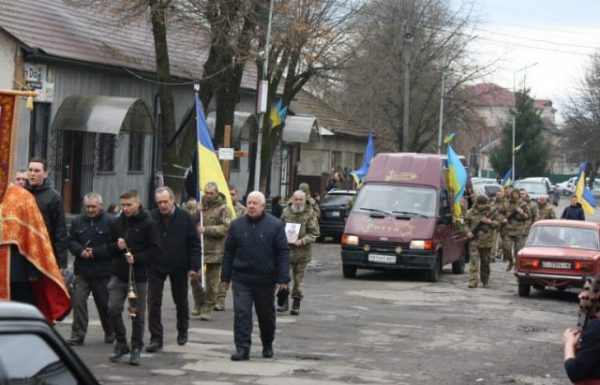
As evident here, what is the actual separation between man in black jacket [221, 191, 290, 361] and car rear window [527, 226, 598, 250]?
9.94 m

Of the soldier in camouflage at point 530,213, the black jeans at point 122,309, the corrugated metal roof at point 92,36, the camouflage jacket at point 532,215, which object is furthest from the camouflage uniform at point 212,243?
the camouflage jacket at point 532,215

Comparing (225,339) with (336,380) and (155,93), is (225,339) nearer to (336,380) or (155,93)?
(336,380)

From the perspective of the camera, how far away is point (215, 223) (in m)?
14.9

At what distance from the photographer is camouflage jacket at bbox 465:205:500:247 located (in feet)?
70.3

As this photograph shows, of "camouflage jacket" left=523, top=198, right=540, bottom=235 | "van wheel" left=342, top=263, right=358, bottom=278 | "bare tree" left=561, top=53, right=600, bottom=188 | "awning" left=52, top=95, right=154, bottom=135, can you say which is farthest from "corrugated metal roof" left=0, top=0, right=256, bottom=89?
"bare tree" left=561, top=53, right=600, bottom=188

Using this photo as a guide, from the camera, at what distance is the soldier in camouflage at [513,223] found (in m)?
26.5

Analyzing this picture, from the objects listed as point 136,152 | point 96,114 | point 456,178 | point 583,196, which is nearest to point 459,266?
point 456,178

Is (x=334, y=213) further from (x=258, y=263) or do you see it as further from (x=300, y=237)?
(x=258, y=263)

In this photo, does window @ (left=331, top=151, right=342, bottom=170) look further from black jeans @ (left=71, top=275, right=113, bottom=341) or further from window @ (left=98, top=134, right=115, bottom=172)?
black jeans @ (left=71, top=275, right=113, bottom=341)

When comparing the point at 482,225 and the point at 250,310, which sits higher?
the point at 482,225

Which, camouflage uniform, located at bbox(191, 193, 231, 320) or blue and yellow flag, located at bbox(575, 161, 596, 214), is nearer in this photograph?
camouflage uniform, located at bbox(191, 193, 231, 320)

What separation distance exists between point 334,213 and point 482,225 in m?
11.2

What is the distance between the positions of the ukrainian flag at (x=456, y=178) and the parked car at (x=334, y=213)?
7336 millimetres

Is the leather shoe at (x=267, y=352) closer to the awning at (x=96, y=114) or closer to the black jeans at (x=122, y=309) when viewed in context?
the black jeans at (x=122, y=309)
